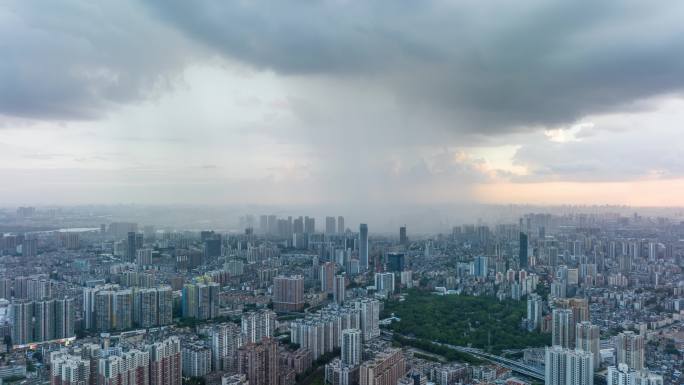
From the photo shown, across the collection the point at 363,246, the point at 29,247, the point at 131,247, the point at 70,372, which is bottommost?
the point at 70,372

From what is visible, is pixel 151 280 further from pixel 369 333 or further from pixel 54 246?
pixel 369 333

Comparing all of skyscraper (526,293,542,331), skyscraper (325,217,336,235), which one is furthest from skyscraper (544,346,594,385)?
skyscraper (325,217,336,235)

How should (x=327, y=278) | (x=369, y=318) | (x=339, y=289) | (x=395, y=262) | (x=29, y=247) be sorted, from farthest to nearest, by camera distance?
(x=395, y=262), (x=327, y=278), (x=339, y=289), (x=29, y=247), (x=369, y=318)

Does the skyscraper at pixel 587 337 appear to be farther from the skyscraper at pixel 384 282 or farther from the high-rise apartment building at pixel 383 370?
the skyscraper at pixel 384 282

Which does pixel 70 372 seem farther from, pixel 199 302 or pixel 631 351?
pixel 631 351

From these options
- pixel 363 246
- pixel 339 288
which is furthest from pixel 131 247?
pixel 363 246

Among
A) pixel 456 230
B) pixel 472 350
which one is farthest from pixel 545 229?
pixel 472 350

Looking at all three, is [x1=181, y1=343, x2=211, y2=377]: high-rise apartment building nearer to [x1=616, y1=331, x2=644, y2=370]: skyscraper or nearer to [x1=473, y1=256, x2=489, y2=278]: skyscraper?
[x1=616, y1=331, x2=644, y2=370]: skyscraper

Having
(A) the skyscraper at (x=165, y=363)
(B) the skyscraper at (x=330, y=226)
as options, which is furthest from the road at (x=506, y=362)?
(B) the skyscraper at (x=330, y=226)
